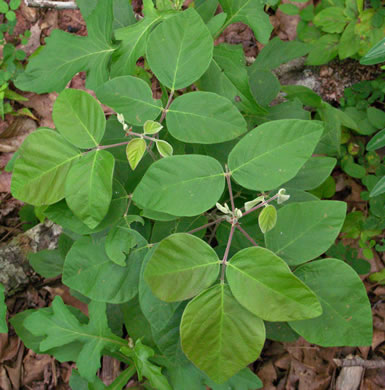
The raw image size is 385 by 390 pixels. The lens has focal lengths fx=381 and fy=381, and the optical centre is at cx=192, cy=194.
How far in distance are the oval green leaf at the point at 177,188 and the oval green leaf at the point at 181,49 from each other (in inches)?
12.7

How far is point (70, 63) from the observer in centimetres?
152

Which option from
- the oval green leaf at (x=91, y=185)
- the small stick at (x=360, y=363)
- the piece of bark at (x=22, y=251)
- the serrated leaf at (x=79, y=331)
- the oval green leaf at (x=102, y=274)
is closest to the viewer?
the oval green leaf at (x=91, y=185)

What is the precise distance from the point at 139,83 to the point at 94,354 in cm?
112

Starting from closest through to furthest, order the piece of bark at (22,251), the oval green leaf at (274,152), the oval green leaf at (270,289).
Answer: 1. the oval green leaf at (270,289)
2. the oval green leaf at (274,152)
3. the piece of bark at (22,251)

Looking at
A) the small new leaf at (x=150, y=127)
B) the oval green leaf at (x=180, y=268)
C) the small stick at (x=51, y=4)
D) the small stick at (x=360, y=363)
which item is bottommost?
the small stick at (x=360, y=363)

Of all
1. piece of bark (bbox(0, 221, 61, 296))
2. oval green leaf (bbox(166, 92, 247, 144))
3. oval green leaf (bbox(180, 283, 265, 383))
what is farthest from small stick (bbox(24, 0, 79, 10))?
oval green leaf (bbox(180, 283, 265, 383))

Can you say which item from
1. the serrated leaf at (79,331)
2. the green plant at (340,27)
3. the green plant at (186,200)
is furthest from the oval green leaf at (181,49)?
the green plant at (340,27)

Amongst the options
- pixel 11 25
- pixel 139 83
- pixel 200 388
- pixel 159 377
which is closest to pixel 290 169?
pixel 139 83

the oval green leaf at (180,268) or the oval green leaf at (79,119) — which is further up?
the oval green leaf at (79,119)

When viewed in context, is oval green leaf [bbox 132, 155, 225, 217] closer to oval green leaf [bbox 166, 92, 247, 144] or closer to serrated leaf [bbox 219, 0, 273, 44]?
oval green leaf [bbox 166, 92, 247, 144]

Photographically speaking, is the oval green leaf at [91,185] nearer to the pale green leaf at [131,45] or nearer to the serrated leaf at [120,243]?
the serrated leaf at [120,243]

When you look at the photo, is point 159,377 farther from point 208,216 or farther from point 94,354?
point 208,216

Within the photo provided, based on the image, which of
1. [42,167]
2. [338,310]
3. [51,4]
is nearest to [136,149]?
[42,167]

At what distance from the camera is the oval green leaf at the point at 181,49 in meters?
1.23
